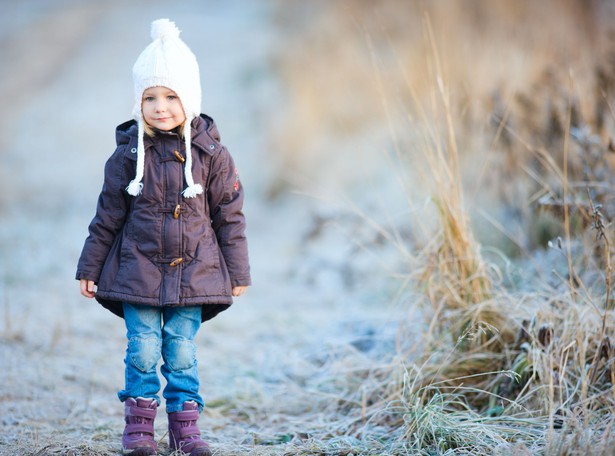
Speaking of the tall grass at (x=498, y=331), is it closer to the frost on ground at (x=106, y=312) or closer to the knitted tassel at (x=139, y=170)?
the frost on ground at (x=106, y=312)

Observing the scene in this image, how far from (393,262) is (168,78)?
9.95 feet

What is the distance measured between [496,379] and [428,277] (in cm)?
56

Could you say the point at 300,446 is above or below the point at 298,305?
below

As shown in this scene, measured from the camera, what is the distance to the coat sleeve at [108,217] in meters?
2.51

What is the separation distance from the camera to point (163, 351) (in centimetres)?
260

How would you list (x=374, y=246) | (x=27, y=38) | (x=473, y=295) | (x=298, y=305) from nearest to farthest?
(x=473, y=295) < (x=298, y=305) < (x=374, y=246) < (x=27, y=38)

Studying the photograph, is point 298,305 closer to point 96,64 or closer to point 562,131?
point 562,131

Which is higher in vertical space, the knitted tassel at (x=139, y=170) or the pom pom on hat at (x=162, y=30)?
the pom pom on hat at (x=162, y=30)

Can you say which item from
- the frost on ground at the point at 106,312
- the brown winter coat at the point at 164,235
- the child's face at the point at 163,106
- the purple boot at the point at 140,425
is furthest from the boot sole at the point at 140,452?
the child's face at the point at 163,106

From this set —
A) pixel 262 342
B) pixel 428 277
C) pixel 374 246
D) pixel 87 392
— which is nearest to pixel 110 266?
pixel 87 392

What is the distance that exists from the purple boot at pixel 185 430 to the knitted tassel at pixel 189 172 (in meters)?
0.74

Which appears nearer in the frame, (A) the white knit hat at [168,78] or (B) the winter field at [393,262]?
(A) the white knit hat at [168,78]

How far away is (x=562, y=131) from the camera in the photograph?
176 inches

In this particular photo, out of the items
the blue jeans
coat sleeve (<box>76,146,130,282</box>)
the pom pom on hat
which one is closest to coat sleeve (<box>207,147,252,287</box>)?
the blue jeans
